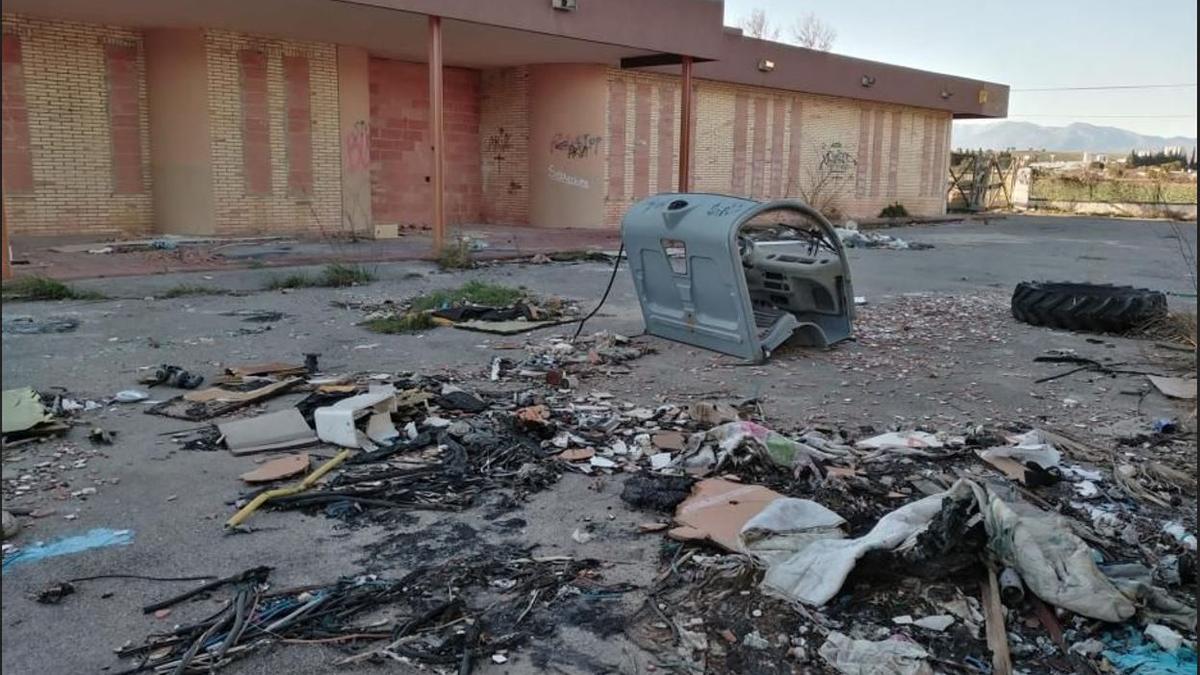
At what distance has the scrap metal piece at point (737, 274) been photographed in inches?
A: 286

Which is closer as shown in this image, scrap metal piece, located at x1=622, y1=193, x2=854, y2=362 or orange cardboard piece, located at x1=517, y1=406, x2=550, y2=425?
orange cardboard piece, located at x1=517, y1=406, x2=550, y2=425

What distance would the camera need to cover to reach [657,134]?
23125mm

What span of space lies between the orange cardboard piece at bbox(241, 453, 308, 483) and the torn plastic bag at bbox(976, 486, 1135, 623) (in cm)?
329

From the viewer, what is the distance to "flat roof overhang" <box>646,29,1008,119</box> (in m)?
23.8

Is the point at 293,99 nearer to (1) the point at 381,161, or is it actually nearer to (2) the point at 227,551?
(1) the point at 381,161

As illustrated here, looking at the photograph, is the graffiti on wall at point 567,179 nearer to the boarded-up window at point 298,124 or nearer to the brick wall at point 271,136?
the brick wall at point 271,136

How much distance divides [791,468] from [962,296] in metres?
8.00

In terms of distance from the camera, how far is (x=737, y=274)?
7125mm

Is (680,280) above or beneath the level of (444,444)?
above

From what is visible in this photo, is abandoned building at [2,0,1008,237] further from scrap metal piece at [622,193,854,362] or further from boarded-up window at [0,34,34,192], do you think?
scrap metal piece at [622,193,854,362]

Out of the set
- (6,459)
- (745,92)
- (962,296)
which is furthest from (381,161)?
(6,459)

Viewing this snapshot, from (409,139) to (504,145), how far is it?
2.71 m

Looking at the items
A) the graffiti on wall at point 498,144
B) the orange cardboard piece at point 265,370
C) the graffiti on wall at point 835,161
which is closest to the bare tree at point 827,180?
the graffiti on wall at point 835,161

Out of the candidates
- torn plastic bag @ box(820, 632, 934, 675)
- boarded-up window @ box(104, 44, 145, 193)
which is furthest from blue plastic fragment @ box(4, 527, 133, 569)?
boarded-up window @ box(104, 44, 145, 193)
